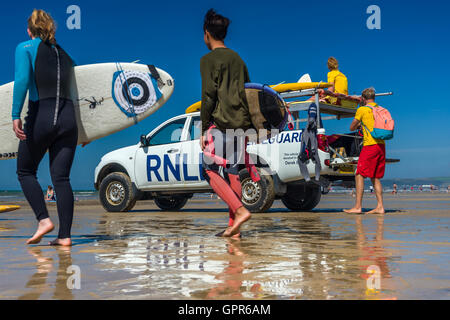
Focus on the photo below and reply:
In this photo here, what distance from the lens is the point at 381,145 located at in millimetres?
9578

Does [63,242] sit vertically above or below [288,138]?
below

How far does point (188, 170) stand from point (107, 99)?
3958mm

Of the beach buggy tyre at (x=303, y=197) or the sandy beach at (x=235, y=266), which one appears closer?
the sandy beach at (x=235, y=266)

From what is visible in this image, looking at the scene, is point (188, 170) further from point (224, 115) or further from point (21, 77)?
point (21, 77)

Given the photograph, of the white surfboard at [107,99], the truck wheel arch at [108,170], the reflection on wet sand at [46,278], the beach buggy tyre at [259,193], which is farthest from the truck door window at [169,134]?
the reflection on wet sand at [46,278]

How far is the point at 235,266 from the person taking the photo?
11.7 feet

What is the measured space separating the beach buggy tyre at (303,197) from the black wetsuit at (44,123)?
7.12m

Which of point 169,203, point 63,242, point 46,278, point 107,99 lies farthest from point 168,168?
point 46,278

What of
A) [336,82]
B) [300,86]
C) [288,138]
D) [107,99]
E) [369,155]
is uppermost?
[336,82]

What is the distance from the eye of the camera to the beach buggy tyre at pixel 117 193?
37.6 feet

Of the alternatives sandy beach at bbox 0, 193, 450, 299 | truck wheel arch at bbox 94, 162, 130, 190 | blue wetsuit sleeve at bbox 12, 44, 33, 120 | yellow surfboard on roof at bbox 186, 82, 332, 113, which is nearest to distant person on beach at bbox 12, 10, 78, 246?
blue wetsuit sleeve at bbox 12, 44, 33, 120

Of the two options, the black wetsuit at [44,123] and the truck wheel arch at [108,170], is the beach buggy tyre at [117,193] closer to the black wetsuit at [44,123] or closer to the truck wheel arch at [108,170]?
the truck wheel arch at [108,170]

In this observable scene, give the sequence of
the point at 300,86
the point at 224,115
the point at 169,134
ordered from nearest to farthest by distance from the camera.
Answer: the point at 224,115 < the point at 300,86 < the point at 169,134

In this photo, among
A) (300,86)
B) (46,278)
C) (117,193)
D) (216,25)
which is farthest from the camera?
(117,193)
